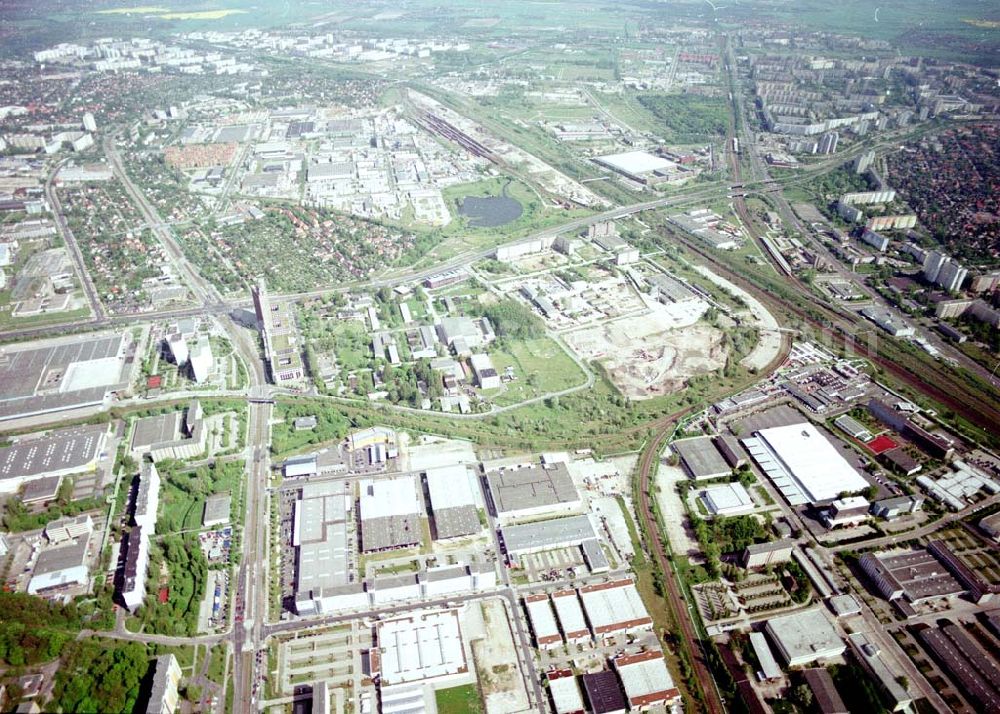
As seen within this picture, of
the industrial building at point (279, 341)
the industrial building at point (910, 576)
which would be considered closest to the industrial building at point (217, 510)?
the industrial building at point (279, 341)

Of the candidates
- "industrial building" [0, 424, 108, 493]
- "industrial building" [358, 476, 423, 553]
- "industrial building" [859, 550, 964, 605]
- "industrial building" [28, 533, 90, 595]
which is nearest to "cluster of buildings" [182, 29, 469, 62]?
"industrial building" [0, 424, 108, 493]

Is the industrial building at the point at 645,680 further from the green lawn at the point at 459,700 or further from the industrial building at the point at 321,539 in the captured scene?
the industrial building at the point at 321,539

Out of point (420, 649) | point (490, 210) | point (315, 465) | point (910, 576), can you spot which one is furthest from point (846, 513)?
point (490, 210)

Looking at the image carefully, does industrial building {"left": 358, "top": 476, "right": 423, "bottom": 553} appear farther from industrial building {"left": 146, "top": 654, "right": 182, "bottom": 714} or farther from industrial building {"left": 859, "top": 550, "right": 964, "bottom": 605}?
industrial building {"left": 859, "top": 550, "right": 964, "bottom": 605}

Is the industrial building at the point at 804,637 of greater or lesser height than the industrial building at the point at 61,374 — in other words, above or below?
above

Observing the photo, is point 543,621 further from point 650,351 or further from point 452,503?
point 650,351

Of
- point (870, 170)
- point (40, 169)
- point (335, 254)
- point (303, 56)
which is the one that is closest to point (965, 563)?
point (335, 254)
